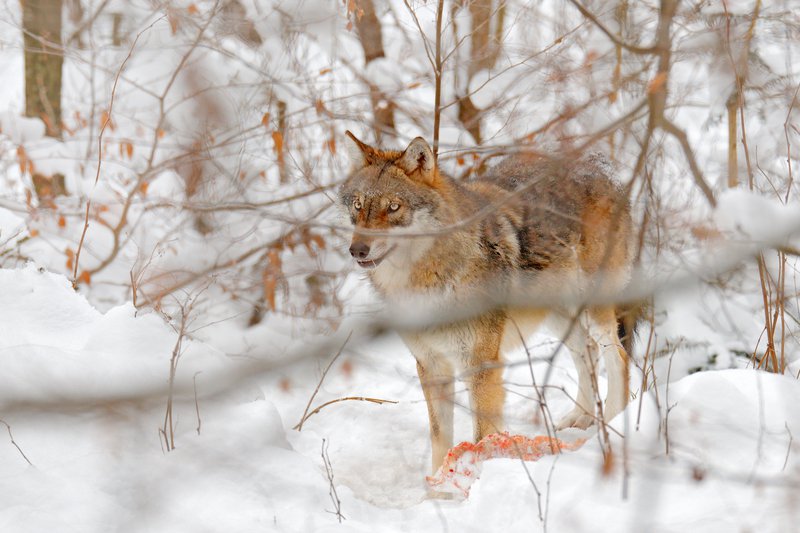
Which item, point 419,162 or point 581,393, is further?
point 581,393

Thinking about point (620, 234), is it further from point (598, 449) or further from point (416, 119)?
point (416, 119)

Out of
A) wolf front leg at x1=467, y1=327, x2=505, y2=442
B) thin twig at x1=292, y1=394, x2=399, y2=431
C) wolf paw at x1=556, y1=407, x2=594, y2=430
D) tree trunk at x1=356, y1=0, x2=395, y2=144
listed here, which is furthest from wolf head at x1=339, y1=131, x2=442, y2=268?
tree trunk at x1=356, y1=0, x2=395, y2=144

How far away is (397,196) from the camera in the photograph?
14.6 feet

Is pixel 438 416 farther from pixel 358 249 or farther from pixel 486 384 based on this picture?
pixel 358 249

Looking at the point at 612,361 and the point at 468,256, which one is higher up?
the point at 468,256

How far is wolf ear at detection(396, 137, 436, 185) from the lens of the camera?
179 inches

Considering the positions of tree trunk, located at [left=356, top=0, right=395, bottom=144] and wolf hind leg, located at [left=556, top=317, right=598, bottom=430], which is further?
tree trunk, located at [left=356, top=0, right=395, bottom=144]

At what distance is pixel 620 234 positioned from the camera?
16.9 feet

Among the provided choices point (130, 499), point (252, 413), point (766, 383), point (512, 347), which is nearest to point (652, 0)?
point (512, 347)

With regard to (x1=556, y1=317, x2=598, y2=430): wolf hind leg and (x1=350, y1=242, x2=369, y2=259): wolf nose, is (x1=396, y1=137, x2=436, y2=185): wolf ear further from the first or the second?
(x1=556, y1=317, x2=598, y2=430): wolf hind leg

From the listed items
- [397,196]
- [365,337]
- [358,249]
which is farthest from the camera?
[397,196]

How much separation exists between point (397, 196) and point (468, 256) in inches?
21.7

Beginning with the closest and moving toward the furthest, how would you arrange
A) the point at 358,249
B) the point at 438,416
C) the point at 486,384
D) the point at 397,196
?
the point at 358,249
the point at 397,196
the point at 486,384
the point at 438,416

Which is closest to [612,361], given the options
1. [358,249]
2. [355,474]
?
[355,474]
